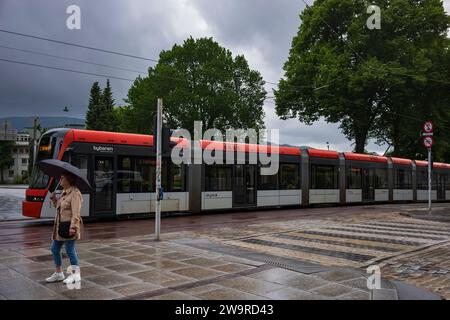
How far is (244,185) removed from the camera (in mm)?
20156

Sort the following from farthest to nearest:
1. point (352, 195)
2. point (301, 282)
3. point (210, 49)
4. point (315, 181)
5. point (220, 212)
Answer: point (210, 49) → point (352, 195) → point (315, 181) → point (220, 212) → point (301, 282)

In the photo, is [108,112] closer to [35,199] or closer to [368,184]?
[368,184]

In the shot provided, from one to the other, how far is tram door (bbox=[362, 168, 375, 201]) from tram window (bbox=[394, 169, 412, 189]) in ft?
9.14

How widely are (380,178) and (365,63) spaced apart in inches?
336

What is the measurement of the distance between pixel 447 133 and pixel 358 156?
46.0 feet

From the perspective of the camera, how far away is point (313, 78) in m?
33.2

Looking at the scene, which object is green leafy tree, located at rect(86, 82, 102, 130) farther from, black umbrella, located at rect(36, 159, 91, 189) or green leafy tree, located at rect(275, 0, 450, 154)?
black umbrella, located at rect(36, 159, 91, 189)

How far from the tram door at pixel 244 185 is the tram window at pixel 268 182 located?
0.49 meters

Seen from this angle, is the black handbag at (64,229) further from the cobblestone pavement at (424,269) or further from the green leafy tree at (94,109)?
the green leafy tree at (94,109)

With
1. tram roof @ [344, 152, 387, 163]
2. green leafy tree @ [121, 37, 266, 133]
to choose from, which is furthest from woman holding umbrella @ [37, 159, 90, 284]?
green leafy tree @ [121, 37, 266, 133]

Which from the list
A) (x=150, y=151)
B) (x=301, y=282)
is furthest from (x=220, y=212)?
(x=301, y=282)

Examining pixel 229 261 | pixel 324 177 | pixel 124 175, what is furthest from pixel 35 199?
pixel 324 177

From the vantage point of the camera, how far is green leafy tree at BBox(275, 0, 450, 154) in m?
30.5
